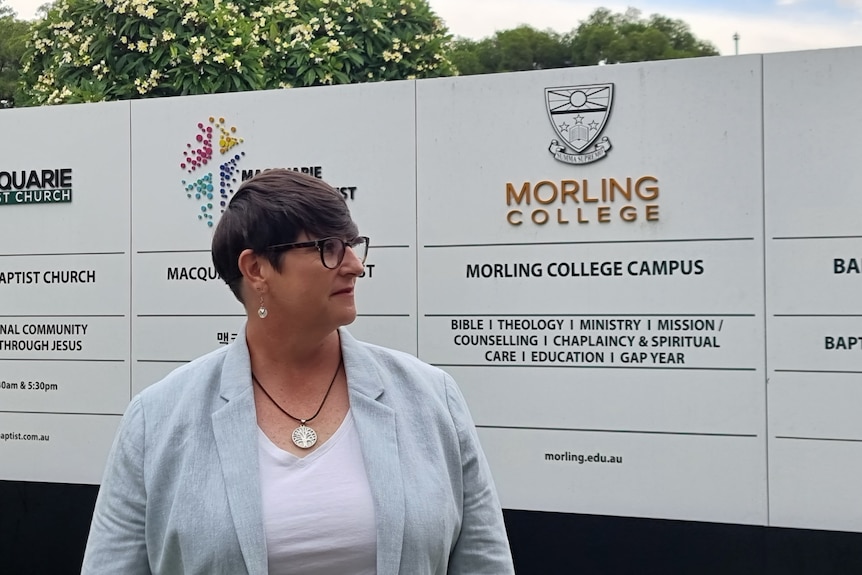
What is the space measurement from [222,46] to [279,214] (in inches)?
276

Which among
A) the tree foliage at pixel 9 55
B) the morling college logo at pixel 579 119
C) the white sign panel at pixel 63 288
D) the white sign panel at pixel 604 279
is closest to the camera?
the white sign panel at pixel 604 279

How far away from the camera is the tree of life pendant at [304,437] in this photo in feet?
5.50


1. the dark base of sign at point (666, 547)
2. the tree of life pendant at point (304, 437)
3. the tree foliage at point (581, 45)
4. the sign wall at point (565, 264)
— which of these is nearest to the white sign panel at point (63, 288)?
the sign wall at point (565, 264)

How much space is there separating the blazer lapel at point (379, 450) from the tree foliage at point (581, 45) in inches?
812

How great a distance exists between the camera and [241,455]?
1.62 meters

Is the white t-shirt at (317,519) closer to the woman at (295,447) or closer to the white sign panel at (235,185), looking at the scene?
the woman at (295,447)

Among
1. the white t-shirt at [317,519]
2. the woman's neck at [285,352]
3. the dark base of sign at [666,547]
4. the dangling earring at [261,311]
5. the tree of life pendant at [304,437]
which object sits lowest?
the dark base of sign at [666,547]

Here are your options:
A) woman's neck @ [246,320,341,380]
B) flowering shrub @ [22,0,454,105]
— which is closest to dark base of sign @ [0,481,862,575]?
woman's neck @ [246,320,341,380]

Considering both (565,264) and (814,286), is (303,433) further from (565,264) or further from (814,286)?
(814,286)

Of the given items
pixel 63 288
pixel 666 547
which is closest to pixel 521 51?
pixel 63 288

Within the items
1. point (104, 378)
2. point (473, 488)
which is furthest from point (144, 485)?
point (104, 378)

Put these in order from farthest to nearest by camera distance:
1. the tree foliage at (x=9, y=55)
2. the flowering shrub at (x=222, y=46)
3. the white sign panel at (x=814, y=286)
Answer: the tree foliage at (x=9, y=55) < the flowering shrub at (x=222, y=46) < the white sign panel at (x=814, y=286)

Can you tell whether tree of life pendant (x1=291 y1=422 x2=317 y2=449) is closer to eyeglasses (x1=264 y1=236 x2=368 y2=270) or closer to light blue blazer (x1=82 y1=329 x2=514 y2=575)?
light blue blazer (x1=82 y1=329 x2=514 y2=575)

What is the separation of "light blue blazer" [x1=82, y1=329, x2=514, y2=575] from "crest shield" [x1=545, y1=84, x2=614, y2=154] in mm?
2636
